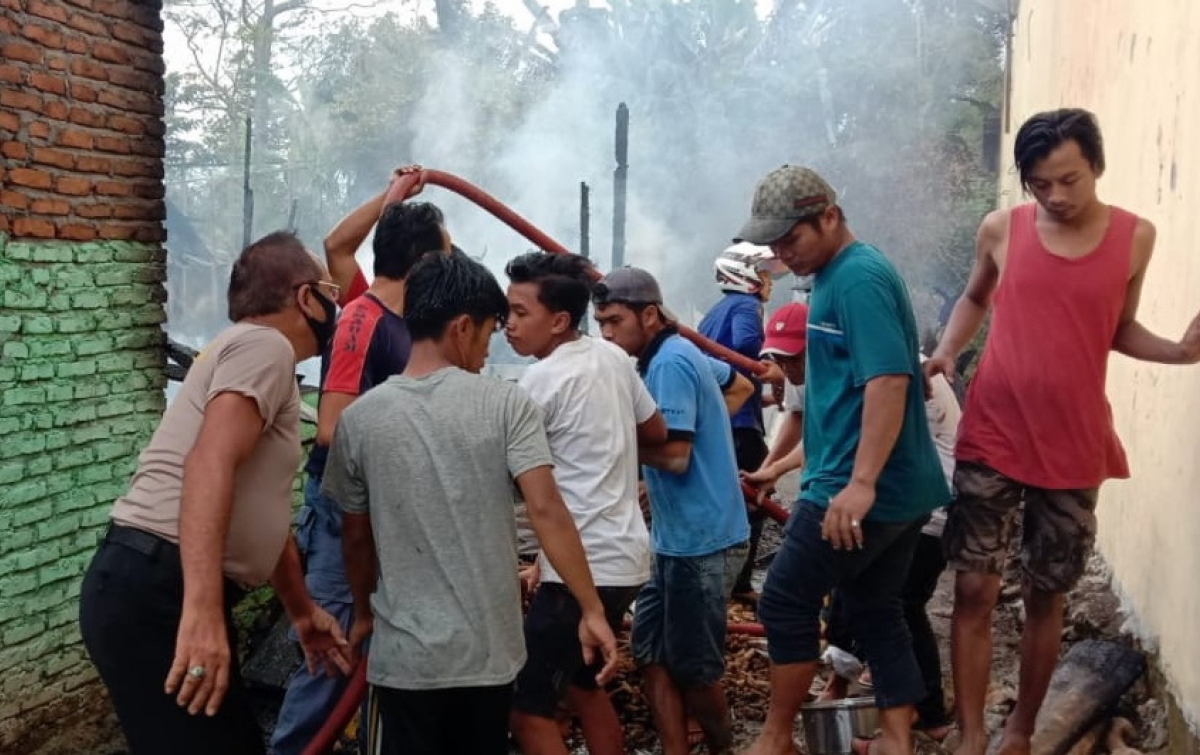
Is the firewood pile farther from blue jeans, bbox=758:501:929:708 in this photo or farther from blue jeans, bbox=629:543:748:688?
blue jeans, bbox=758:501:929:708

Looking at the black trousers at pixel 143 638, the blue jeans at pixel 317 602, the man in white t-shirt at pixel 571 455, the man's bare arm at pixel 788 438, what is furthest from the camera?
the man's bare arm at pixel 788 438

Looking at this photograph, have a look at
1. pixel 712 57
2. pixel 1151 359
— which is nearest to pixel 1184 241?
pixel 1151 359

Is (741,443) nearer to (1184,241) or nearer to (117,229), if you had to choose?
(1184,241)

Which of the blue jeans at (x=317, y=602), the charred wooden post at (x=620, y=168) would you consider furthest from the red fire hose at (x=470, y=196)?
the charred wooden post at (x=620, y=168)

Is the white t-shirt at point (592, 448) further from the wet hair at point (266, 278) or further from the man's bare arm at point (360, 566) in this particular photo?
the wet hair at point (266, 278)

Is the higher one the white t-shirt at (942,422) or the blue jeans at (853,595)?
the white t-shirt at (942,422)

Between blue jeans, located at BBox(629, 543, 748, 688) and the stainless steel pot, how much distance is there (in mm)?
398

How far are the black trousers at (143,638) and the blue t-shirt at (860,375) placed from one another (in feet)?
6.40

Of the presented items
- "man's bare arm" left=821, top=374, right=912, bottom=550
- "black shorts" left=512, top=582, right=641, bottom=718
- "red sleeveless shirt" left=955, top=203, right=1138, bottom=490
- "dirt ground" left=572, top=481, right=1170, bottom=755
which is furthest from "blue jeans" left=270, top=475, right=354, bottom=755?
"red sleeveless shirt" left=955, top=203, right=1138, bottom=490

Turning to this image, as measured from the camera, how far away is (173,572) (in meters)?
2.82

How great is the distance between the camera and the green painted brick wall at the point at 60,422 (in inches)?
183

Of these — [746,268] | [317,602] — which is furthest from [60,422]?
Result: [746,268]

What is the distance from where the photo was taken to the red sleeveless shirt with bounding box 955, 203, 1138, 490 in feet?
11.9

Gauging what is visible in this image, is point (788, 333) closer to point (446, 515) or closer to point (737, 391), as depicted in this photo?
point (737, 391)
